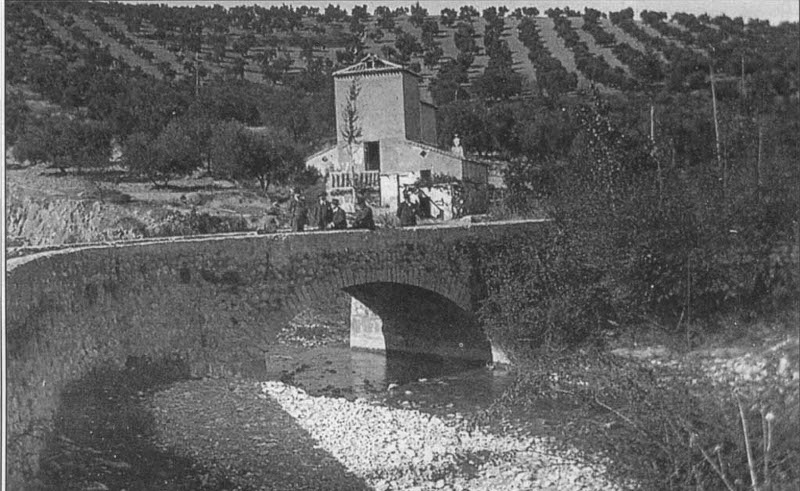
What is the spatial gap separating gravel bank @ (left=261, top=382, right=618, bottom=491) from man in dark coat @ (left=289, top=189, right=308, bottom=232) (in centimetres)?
135

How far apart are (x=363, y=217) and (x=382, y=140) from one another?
142cm

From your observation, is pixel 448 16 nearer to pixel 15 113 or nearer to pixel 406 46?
pixel 406 46

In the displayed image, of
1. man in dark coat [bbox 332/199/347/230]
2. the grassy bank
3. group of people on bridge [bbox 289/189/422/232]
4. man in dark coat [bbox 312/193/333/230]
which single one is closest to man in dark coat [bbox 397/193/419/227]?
group of people on bridge [bbox 289/189/422/232]

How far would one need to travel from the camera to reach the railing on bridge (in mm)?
6672

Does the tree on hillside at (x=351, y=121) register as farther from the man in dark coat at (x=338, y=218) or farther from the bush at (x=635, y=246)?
the bush at (x=635, y=246)

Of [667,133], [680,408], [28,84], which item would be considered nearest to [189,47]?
[28,84]

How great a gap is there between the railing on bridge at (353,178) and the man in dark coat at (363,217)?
0.32m

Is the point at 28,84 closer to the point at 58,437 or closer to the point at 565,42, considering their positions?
the point at 58,437

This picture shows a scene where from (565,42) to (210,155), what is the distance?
2435mm

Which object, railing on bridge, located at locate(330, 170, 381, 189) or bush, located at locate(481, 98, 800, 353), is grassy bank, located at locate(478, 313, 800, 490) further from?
railing on bridge, located at locate(330, 170, 381, 189)

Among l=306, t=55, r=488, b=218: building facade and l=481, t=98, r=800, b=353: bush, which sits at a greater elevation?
l=306, t=55, r=488, b=218: building facade

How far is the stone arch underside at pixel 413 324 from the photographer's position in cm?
889

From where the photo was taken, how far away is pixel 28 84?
423 cm

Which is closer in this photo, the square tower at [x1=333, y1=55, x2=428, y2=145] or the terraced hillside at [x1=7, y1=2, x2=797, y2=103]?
the terraced hillside at [x1=7, y1=2, x2=797, y2=103]
